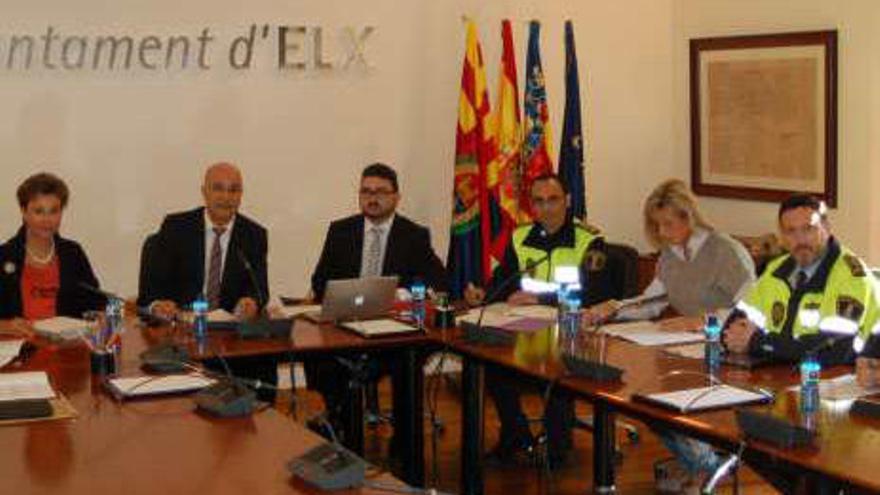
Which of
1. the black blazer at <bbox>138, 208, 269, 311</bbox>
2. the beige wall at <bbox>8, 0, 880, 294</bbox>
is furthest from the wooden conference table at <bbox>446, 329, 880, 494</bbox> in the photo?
the beige wall at <bbox>8, 0, 880, 294</bbox>

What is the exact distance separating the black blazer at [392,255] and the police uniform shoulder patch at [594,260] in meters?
0.68

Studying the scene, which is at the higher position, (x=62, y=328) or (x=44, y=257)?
(x=44, y=257)

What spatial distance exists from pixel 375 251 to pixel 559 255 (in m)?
0.81

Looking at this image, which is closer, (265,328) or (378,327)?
(265,328)

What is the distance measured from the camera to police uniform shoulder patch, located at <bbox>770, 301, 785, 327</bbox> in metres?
4.34

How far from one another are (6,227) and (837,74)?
398 cm

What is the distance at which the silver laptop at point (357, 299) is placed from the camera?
500 centimetres

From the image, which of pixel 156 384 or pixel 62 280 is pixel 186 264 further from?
pixel 156 384

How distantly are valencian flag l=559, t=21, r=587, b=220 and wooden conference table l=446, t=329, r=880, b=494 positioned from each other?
2519 millimetres

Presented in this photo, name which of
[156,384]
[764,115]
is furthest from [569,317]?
[764,115]

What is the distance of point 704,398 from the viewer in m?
3.49

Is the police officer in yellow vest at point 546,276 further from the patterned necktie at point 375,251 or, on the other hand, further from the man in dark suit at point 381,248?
the patterned necktie at point 375,251

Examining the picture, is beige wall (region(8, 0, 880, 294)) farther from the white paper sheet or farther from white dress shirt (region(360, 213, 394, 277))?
the white paper sheet

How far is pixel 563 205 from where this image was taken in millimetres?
5504
